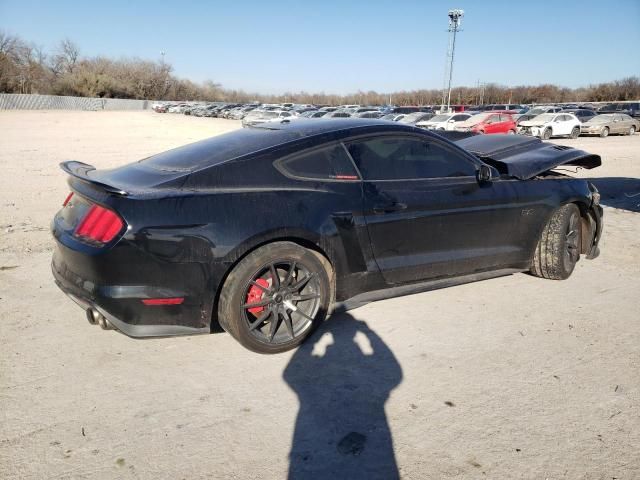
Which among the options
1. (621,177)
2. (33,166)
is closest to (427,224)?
(621,177)

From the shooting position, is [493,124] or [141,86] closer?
[493,124]

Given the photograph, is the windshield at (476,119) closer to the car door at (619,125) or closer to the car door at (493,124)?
the car door at (493,124)

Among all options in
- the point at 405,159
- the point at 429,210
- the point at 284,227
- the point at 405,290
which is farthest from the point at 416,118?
the point at 284,227

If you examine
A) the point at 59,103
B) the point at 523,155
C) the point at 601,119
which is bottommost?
the point at 523,155

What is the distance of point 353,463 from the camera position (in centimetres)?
233

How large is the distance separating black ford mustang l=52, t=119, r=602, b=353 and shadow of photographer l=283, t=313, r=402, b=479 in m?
0.23

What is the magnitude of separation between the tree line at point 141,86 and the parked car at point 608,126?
197 ft

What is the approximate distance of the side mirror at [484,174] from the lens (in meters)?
4.08

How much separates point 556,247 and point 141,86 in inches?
4463

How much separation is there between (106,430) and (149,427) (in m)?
0.21

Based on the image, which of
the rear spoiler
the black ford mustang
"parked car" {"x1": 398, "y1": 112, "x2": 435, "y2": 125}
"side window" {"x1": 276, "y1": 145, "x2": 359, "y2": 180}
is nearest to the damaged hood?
the black ford mustang

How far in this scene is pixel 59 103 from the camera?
233ft

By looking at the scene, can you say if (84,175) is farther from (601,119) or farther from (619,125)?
(619,125)

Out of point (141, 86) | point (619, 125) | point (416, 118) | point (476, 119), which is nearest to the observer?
point (476, 119)
